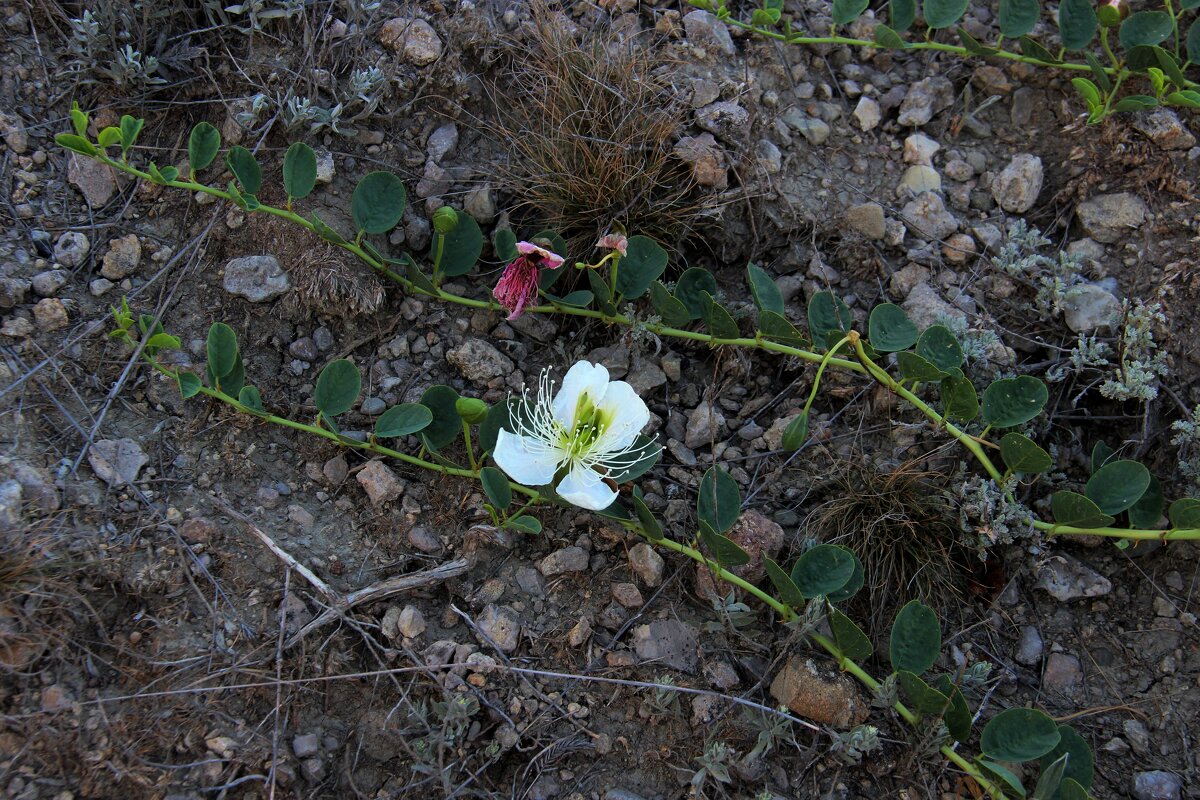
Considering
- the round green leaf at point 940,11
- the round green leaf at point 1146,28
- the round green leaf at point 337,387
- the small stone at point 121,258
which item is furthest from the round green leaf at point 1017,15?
the small stone at point 121,258

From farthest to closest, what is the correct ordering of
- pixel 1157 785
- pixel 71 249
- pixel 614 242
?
pixel 71 249, pixel 614 242, pixel 1157 785

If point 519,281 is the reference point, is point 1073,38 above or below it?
above

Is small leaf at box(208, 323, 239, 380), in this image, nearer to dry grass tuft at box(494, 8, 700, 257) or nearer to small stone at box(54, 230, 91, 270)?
small stone at box(54, 230, 91, 270)

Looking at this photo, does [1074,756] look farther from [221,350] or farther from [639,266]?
[221,350]

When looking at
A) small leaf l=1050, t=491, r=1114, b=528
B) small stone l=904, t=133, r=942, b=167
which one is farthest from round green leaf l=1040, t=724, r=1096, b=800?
small stone l=904, t=133, r=942, b=167

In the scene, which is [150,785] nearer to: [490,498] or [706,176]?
[490,498]

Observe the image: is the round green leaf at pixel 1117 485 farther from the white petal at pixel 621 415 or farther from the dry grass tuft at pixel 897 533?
the white petal at pixel 621 415

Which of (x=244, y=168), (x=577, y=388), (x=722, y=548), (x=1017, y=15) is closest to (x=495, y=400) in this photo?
(x=577, y=388)

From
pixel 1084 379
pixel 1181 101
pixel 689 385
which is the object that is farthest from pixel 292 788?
pixel 1181 101

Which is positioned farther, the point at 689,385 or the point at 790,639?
the point at 689,385
